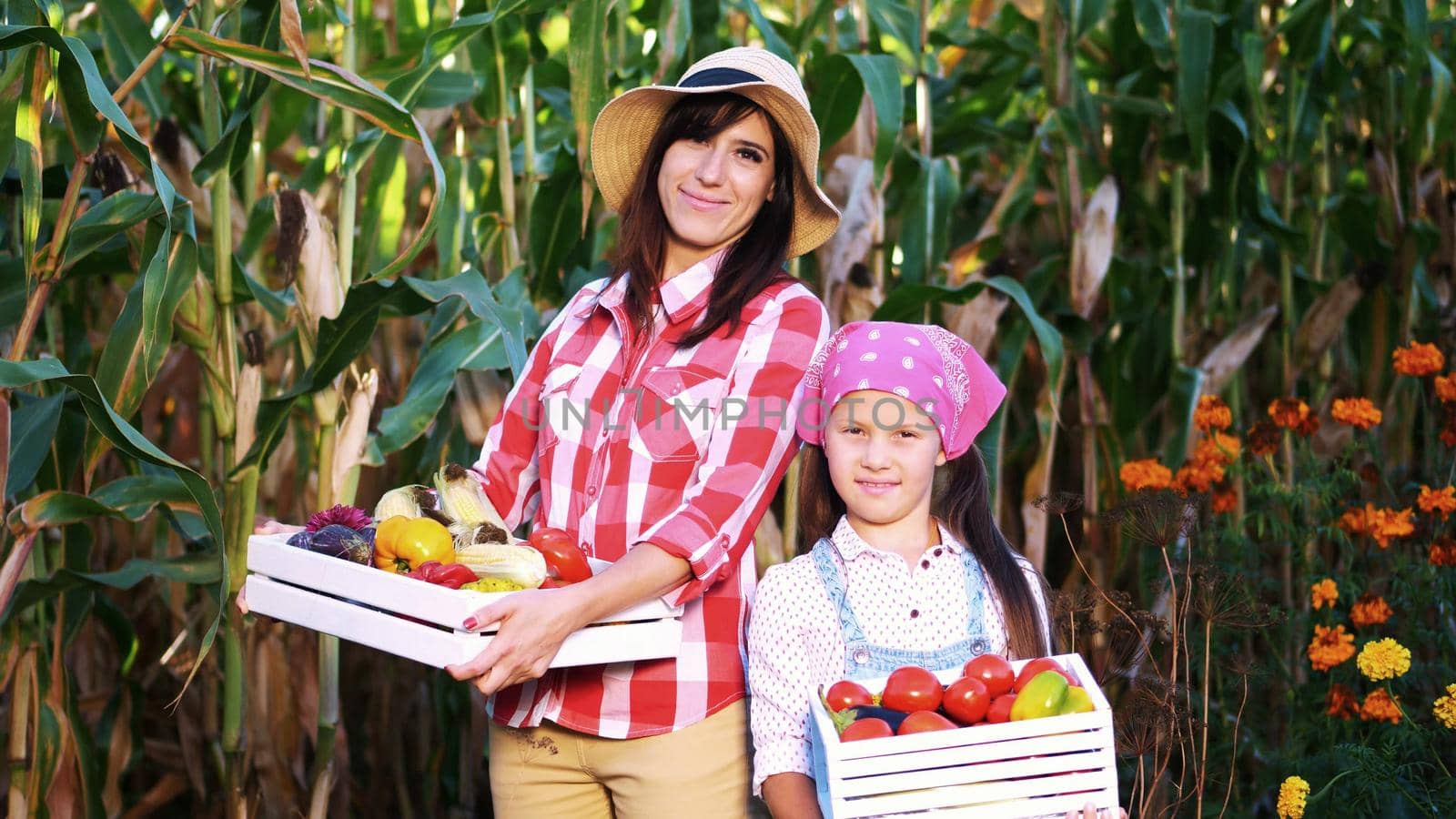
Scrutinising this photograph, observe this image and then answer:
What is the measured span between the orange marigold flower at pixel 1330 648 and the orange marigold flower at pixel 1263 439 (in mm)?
376

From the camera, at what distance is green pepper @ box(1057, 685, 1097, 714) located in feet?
4.64

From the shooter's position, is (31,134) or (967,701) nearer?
(967,701)

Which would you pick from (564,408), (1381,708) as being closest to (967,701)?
(564,408)

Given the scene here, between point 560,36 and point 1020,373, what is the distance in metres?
1.57

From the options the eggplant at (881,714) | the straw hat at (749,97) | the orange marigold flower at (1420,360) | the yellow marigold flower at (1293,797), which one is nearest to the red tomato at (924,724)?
the eggplant at (881,714)

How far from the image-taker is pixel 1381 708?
7.50 feet

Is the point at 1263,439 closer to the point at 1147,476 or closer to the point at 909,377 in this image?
the point at 1147,476

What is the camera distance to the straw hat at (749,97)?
6.01 feet

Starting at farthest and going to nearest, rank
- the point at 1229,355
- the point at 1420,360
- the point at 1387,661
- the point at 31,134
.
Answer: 1. the point at 1229,355
2. the point at 1420,360
3. the point at 1387,661
4. the point at 31,134

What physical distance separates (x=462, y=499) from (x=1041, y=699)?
2.69 feet

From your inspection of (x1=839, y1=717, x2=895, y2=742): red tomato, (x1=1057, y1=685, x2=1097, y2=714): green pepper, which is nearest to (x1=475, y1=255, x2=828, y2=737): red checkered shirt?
(x1=839, y1=717, x2=895, y2=742): red tomato

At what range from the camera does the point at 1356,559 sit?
302cm

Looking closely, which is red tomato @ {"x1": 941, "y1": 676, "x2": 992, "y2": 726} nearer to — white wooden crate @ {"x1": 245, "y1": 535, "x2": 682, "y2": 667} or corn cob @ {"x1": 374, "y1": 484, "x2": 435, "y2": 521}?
white wooden crate @ {"x1": 245, "y1": 535, "x2": 682, "y2": 667}

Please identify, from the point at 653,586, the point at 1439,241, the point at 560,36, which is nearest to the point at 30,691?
the point at 653,586
